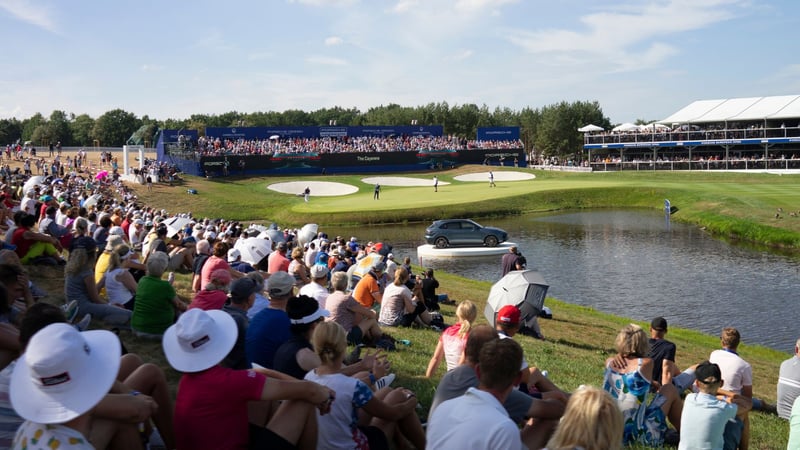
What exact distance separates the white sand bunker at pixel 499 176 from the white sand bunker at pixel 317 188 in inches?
501

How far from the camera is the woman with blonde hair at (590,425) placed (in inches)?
159

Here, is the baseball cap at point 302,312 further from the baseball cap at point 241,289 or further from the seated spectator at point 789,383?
the seated spectator at point 789,383

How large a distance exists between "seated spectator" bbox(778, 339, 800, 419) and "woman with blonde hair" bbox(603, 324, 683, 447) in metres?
3.06

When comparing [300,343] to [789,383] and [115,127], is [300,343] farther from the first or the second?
[115,127]

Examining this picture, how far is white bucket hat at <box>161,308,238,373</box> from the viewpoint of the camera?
5.10 metres

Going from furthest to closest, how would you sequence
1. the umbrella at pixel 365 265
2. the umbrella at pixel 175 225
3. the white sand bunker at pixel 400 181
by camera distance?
the white sand bunker at pixel 400 181 → the umbrella at pixel 175 225 → the umbrella at pixel 365 265

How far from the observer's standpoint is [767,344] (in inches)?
697

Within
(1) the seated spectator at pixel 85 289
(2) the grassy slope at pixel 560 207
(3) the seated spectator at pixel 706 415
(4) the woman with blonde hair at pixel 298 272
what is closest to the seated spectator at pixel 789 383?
(2) the grassy slope at pixel 560 207

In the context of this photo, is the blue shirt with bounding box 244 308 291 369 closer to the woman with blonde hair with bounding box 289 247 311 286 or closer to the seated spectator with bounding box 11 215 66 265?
the woman with blonde hair with bounding box 289 247 311 286

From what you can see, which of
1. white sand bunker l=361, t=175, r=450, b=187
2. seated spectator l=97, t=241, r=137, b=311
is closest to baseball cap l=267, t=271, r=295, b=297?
seated spectator l=97, t=241, r=137, b=311

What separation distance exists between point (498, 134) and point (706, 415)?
75.8 meters

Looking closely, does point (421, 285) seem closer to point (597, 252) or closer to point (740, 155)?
point (597, 252)

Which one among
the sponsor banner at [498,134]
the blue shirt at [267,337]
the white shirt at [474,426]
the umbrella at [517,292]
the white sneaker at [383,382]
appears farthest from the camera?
the sponsor banner at [498,134]

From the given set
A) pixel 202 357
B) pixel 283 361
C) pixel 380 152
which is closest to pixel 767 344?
pixel 283 361
